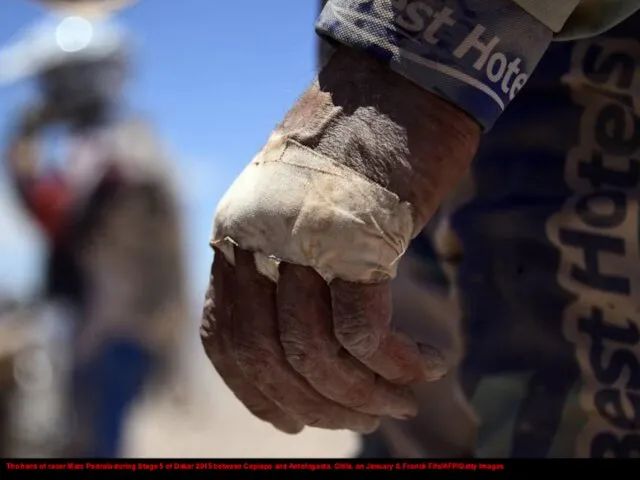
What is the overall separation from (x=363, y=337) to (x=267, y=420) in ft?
0.74

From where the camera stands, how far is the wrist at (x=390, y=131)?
2.63 ft

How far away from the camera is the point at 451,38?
0.81m

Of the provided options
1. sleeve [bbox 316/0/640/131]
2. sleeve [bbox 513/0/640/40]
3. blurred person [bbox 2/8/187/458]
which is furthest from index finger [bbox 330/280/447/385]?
blurred person [bbox 2/8/187/458]

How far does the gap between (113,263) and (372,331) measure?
2.33m

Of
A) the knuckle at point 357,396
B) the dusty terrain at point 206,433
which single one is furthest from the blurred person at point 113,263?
the knuckle at point 357,396

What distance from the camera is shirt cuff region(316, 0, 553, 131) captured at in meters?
0.81

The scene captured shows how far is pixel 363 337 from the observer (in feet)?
2.68

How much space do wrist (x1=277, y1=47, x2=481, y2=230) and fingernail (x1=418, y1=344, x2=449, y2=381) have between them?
0.16m

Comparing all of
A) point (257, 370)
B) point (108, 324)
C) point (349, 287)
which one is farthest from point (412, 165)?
point (108, 324)

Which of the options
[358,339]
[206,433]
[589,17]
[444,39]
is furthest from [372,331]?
[206,433]
